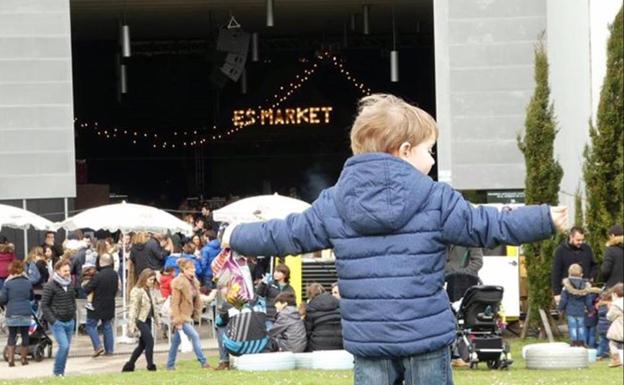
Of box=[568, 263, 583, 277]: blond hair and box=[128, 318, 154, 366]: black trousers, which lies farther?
box=[568, 263, 583, 277]: blond hair

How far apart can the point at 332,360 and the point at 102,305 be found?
17.9ft

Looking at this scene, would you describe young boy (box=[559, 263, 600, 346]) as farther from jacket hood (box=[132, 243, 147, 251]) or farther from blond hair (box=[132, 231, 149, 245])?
blond hair (box=[132, 231, 149, 245])

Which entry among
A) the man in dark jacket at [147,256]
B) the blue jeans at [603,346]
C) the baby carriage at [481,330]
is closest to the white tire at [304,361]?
the baby carriage at [481,330]

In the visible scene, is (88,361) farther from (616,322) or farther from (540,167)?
(616,322)

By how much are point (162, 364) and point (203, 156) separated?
94.0 feet

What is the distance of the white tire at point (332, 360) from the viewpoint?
1461 cm

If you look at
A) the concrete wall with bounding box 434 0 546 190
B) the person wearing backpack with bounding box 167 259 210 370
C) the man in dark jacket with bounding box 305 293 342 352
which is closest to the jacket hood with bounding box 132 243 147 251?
the person wearing backpack with bounding box 167 259 210 370

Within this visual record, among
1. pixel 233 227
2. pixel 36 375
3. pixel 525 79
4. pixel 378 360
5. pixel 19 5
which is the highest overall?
pixel 19 5

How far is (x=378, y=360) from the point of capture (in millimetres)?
4672

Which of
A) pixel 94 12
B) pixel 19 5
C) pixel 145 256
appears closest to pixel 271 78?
pixel 94 12

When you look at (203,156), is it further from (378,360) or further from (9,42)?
(378,360)

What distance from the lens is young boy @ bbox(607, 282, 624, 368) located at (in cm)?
1528

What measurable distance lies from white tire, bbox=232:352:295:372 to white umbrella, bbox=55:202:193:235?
744 centimetres

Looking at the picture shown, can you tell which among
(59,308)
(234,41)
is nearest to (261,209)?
(59,308)
